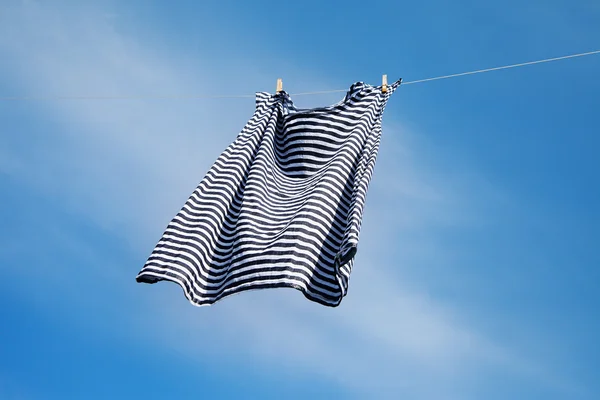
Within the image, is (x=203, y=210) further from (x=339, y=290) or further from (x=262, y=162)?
(x=339, y=290)

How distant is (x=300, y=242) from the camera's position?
5977 millimetres

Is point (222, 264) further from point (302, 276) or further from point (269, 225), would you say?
point (302, 276)

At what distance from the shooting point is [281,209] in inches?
265

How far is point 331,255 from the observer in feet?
20.2

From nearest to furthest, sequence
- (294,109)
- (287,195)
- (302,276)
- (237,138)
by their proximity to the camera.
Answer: (302,276) → (287,195) → (237,138) → (294,109)

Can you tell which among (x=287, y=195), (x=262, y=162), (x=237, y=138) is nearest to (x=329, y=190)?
(x=287, y=195)

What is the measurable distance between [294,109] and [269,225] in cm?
246

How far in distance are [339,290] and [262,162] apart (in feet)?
6.77

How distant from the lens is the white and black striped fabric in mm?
5887

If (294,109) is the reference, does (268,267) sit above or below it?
below

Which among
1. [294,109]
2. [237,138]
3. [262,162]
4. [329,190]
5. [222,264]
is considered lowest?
[222,264]

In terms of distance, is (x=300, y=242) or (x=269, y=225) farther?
(x=269, y=225)

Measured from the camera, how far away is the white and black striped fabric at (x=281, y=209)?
589cm

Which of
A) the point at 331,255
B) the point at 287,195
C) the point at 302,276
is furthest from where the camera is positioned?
the point at 287,195
